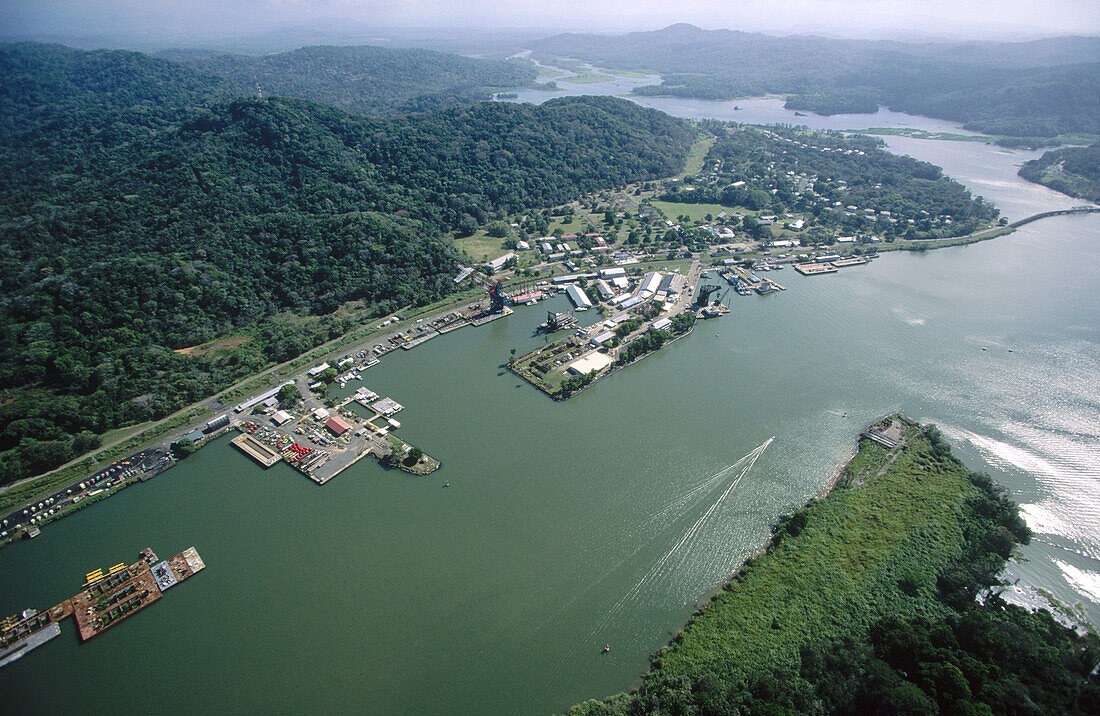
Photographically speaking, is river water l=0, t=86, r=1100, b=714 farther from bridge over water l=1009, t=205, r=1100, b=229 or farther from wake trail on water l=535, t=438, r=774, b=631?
bridge over water l=1009, t=205, r=1100, b=229

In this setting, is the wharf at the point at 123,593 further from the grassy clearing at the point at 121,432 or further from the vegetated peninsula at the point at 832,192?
the vegetated peninsula at the point at 832,192

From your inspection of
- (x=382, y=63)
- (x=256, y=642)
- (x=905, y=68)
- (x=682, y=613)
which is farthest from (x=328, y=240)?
(x=905, y=68)

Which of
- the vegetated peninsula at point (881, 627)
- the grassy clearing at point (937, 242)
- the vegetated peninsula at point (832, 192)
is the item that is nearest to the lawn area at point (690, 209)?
the vegetated peninsula at point (832, 192)

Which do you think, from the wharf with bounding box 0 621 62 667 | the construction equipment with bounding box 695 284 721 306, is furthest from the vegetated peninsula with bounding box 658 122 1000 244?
the wharf with bounding box 0 621 62 667

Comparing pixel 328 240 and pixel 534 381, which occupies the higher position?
pixel 328 240

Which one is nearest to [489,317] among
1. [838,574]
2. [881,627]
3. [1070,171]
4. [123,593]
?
[123,593]

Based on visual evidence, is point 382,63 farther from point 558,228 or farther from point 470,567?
point 470,567
